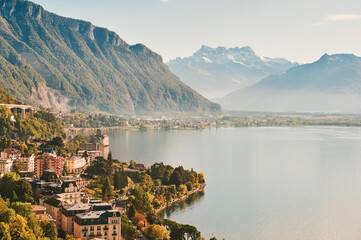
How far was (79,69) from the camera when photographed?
509ft

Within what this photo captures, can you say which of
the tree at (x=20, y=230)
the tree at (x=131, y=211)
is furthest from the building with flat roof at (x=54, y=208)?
the tree at (x=131, y=211)

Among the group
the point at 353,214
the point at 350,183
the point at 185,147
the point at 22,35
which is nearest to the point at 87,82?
the point at 22,35

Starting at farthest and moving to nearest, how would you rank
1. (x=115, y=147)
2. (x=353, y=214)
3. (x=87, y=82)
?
(x=87, y=82), (x=115, y=147), (x=353, y=214)

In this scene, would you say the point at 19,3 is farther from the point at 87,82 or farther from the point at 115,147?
the point at 115,147

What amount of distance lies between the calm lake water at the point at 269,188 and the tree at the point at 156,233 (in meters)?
4.01

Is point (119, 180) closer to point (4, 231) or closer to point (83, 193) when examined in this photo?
point (83, 193)

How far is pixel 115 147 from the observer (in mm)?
65188

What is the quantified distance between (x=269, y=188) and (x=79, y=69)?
4732 inches

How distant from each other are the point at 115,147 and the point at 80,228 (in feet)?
143

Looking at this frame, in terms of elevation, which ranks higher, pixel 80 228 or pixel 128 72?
pixel 128 72

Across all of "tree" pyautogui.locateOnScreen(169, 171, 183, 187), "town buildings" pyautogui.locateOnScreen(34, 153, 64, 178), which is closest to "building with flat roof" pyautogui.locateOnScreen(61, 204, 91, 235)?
"town buildings" pyautogui.locateOnScreen(34, 153, 64, 178)

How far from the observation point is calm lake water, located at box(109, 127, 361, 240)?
3062 cm

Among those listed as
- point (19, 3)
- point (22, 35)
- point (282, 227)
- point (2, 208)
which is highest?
point (19, 3)

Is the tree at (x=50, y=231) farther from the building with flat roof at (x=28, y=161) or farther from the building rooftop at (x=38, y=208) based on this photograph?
the building with flat roof at (x=28, y=161)
